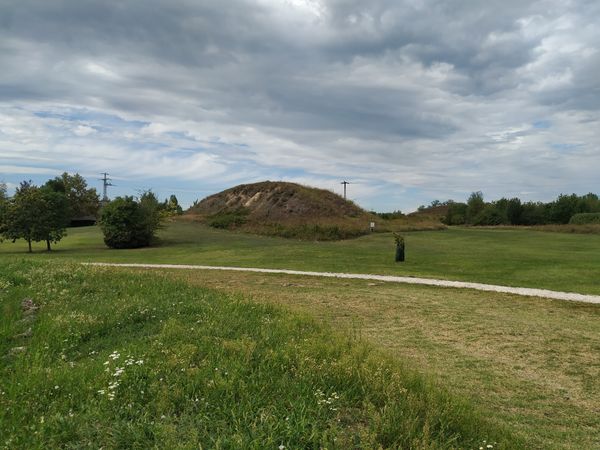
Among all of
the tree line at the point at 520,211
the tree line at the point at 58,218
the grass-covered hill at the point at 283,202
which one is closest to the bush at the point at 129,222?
the tree line at the point at 58,218

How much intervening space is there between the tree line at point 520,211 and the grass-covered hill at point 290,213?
124ft

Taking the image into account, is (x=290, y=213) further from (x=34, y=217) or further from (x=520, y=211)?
(x=520, y=211)

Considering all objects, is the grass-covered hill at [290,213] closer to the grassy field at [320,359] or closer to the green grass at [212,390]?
the grassy field at [320,359]

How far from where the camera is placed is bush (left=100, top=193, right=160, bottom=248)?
1534 inches

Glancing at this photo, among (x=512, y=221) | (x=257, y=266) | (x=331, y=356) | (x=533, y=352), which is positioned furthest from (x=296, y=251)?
(x=512, y=221)

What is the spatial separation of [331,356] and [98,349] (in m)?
3.38

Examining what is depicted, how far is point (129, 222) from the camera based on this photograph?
129 feet

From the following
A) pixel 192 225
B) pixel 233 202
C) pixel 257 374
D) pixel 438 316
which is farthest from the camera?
pixel 233 202

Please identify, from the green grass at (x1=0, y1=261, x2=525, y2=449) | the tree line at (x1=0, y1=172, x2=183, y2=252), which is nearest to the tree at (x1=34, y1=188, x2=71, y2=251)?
the tree line at (x1=0, y1=172, x2=183, y2=252)

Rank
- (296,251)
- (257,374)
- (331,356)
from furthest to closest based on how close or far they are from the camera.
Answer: (296,251) < (331,356) < (257,374)

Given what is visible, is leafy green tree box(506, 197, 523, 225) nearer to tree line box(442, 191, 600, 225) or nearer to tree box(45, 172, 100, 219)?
tree line box(442, 191, 600, 225)

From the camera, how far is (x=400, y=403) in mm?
4668

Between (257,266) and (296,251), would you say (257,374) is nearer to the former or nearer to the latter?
(257,266)

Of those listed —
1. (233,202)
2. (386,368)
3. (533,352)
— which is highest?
(233,202)
